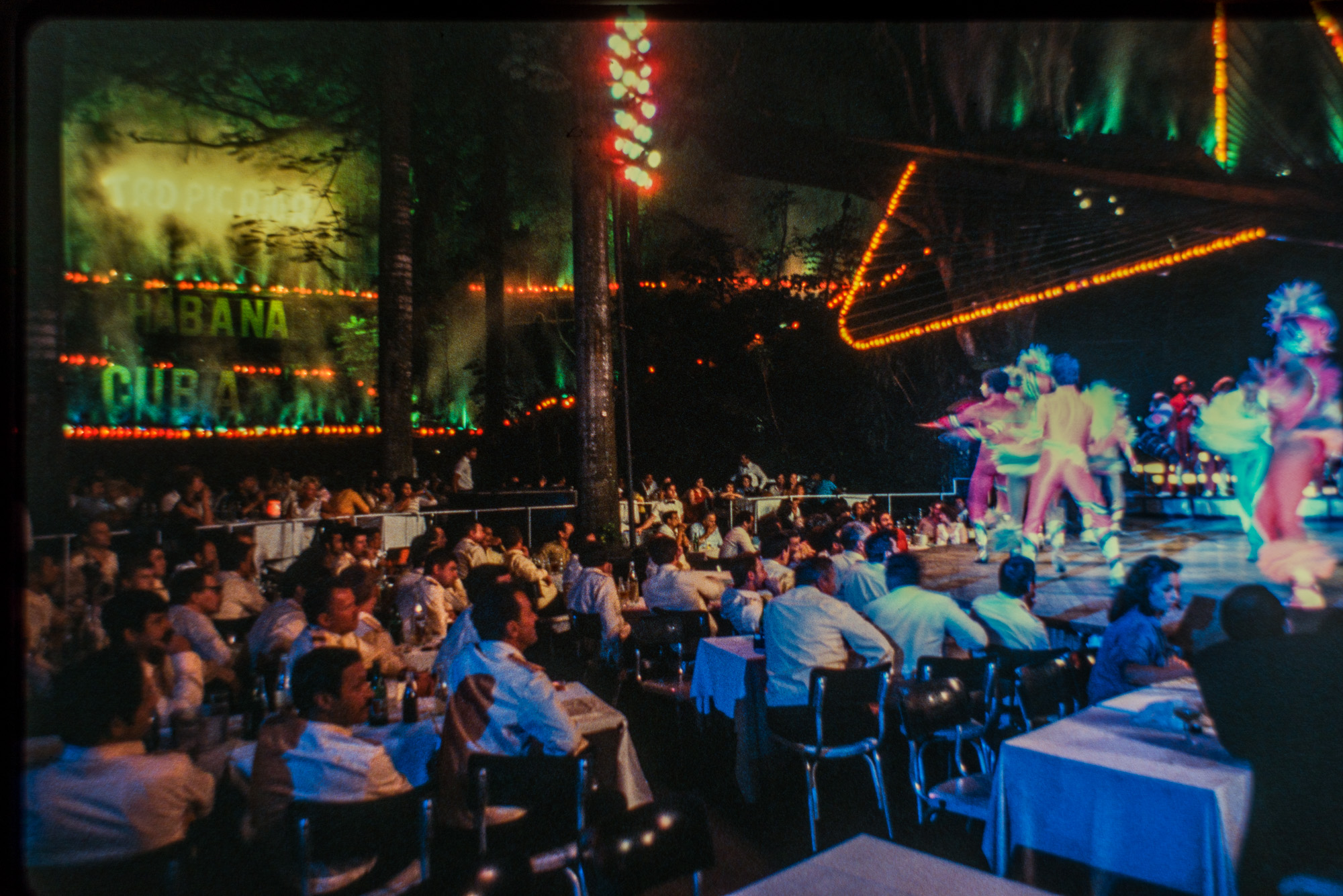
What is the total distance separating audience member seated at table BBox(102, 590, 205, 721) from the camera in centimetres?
270

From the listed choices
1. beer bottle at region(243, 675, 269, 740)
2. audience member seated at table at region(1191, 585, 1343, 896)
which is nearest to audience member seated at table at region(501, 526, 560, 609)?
beer bottle at region(243, 675, 269, 740)

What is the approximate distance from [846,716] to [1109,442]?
5587 millimetres

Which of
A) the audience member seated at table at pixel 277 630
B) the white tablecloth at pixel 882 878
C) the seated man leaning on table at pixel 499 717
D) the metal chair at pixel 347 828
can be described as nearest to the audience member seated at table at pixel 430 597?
the audience member seated at table at pixel 277 630

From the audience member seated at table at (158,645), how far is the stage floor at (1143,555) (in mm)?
5251

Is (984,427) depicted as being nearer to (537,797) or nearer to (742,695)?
(742,695)

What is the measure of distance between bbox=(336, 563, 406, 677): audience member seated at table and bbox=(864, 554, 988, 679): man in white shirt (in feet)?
8.05

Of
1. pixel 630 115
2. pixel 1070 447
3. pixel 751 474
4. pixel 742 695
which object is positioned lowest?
pixel 742 695

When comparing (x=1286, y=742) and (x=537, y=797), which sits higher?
(x=1286, y=742)

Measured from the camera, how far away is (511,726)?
254 centimetres

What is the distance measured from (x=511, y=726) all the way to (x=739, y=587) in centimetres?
245

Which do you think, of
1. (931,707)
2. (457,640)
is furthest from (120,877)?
(931,707)

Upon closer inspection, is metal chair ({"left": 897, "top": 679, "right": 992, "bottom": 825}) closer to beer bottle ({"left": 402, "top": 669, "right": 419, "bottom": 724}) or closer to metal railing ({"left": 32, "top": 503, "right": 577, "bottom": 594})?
beer bottle ({"left": 402, "top": 669, "right": 419, "bottom": 724})

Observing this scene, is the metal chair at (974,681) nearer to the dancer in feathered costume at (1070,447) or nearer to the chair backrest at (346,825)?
the chair backrest at (346,825)

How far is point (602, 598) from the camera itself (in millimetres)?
4867
